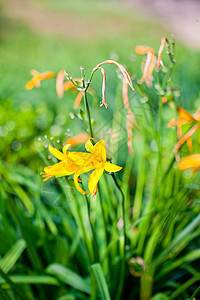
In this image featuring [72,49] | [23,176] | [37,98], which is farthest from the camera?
[72,49]

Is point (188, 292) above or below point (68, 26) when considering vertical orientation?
below

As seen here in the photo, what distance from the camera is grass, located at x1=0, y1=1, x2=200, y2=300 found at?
2.88ft

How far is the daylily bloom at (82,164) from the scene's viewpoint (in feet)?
1.94

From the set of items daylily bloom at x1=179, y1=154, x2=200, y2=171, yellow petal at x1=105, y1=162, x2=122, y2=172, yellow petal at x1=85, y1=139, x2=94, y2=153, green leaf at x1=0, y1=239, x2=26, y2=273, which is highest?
yellow petal at x1=85, y1=139, x2=94, y2=153

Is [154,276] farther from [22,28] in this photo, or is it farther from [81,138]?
[22,28]

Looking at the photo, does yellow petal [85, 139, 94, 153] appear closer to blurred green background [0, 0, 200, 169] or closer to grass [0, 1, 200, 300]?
grass [0, 1, 200, 300]

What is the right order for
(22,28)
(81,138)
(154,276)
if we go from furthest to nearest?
(22,28) → (154,276) → (81,138)

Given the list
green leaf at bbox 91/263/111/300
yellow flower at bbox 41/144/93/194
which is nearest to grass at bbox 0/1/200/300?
green leaf at bbox 91/263/111/300

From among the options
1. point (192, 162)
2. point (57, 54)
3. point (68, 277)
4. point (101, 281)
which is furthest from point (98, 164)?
point (57, 54)

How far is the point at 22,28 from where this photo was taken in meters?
4.96

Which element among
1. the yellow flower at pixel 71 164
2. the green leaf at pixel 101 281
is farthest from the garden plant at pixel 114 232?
the yellow flower at pixel 71 164

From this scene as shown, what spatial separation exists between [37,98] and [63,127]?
62 centimetres

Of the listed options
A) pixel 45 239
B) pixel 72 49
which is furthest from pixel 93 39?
pixel 45 239

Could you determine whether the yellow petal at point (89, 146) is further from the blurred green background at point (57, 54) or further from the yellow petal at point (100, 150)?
the blurred green background at point (57, 54)
